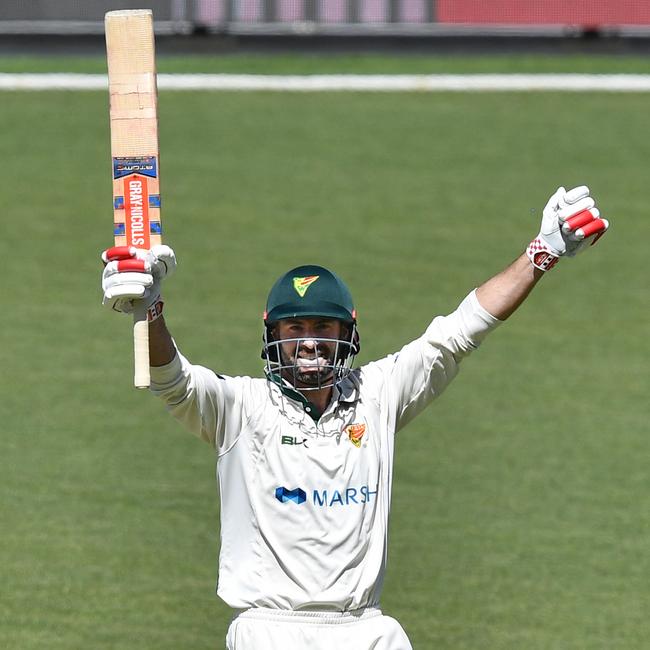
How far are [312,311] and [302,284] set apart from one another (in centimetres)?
10

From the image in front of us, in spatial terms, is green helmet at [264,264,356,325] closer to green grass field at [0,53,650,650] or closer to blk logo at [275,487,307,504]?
blk logo at [275,487,307,504]

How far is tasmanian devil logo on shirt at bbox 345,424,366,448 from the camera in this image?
184 inches

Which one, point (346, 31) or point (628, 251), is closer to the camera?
point (628, 251)

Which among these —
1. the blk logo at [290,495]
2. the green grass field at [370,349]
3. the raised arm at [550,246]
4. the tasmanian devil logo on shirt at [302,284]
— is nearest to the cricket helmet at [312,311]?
the tasmanian devil logo on shirt at [302,284]

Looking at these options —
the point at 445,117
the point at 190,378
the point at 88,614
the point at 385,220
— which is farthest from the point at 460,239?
the point at 190,378

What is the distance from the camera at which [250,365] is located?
11070mm

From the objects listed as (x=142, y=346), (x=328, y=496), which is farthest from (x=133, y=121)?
(x=328, y=496)

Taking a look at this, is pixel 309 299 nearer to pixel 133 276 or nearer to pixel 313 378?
pixel 313 378

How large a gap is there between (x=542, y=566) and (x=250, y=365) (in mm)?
3500

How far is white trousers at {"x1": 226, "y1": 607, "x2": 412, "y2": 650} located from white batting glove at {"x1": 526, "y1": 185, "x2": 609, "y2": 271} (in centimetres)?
126

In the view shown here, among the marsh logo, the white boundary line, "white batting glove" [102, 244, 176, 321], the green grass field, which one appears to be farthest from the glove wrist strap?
the white boundary line

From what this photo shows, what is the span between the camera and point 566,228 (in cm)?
473

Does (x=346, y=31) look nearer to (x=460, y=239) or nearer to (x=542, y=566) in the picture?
(x=460, y=239)

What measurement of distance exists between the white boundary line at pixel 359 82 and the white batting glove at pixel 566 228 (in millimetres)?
13417
